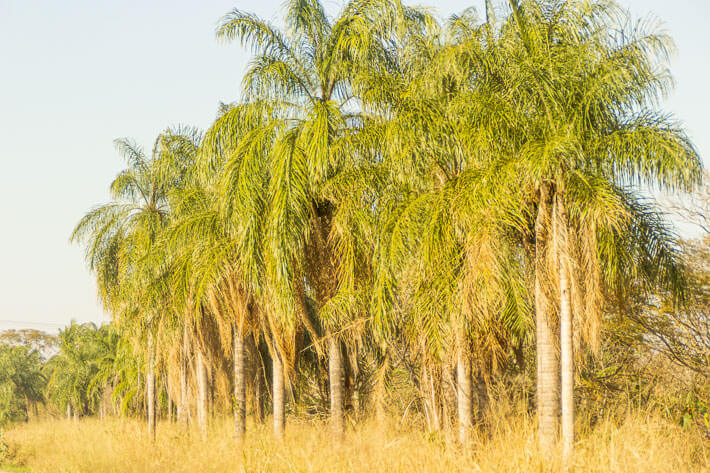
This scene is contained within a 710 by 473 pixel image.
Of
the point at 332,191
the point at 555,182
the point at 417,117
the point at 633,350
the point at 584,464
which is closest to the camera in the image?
the point at 584,464

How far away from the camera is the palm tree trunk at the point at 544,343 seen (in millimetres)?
9898

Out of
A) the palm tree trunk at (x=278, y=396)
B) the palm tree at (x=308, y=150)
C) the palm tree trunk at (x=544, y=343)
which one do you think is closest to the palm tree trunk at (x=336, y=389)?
the palm tree at (x=308, y=150)

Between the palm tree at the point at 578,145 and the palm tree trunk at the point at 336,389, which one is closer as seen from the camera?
the palm tree at the point at 578,145

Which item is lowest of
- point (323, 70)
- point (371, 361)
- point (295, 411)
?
point (295, 411)

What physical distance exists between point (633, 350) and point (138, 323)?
1324cm

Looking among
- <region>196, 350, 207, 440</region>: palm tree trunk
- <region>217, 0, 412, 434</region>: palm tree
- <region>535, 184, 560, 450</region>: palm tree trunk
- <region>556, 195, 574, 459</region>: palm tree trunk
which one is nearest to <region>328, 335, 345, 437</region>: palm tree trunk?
<region>217, 0, 412, 434</region>: palm tree

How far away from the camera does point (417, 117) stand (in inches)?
Result: 437

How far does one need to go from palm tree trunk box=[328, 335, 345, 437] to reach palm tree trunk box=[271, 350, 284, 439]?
1.68 m

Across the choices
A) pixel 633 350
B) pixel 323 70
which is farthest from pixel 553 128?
pixel 633 350

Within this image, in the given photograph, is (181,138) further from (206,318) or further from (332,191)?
(332,191)

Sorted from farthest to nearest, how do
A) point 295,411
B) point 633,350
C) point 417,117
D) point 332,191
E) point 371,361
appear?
1. point 295,411
2. point 371,361
3. point 633,350
4. point 332,191
5. point 417,117

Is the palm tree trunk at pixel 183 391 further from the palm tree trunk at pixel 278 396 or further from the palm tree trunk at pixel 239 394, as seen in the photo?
the palm tree trunk at pixel 278 396

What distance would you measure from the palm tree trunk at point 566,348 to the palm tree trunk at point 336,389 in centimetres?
487

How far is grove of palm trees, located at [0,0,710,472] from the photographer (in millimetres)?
9656
